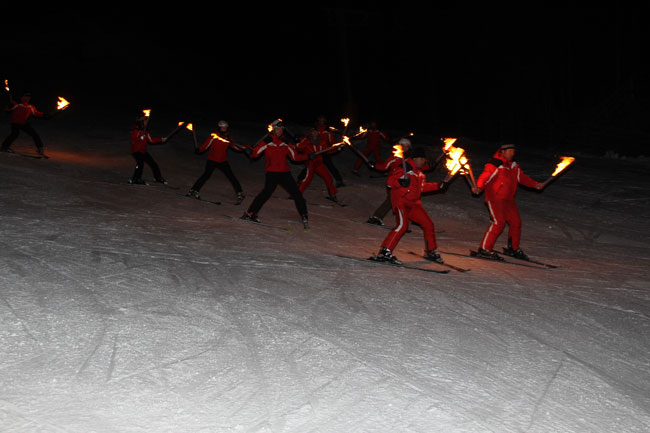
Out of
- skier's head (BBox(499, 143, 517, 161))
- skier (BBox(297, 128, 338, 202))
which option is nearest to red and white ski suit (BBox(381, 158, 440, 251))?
skier's head (BBox(499, 143, 517, 161))

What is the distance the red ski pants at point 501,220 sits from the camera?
10.0 m

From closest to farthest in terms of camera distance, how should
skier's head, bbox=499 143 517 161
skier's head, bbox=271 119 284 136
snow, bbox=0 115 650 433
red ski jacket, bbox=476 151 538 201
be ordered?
snow, bbox=0 115 650 433 → red ski jacket, bbox=476 151 538 201 → skier's head, bbox=499 143 517 161 → skier's head, bbox=271 119 284 136

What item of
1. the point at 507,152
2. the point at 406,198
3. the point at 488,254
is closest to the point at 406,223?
the point at 406,198

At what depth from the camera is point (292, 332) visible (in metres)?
5.50

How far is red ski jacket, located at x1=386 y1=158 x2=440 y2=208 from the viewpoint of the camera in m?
9.16

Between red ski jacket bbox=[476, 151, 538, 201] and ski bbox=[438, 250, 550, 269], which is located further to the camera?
red ski jacket bbox=[476, 151, 538, 201]

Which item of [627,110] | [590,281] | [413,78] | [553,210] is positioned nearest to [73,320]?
[590,281]

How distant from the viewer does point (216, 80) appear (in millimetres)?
50281

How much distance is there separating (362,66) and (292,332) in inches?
1620

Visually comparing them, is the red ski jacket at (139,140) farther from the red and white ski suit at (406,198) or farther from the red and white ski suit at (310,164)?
the red and white ski suit at (406,198)

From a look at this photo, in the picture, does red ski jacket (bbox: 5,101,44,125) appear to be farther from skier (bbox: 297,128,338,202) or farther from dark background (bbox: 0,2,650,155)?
dark background (bbox: 0,2,650,155)

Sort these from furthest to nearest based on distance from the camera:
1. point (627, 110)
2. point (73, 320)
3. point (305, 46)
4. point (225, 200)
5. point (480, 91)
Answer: point (305, 46), point (480, 91), point (627, 110), point (225, 200), point (73, 320)

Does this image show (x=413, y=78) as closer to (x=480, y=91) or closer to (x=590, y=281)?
(x=480, y=91)

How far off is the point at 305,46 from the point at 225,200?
3663 centimetres
